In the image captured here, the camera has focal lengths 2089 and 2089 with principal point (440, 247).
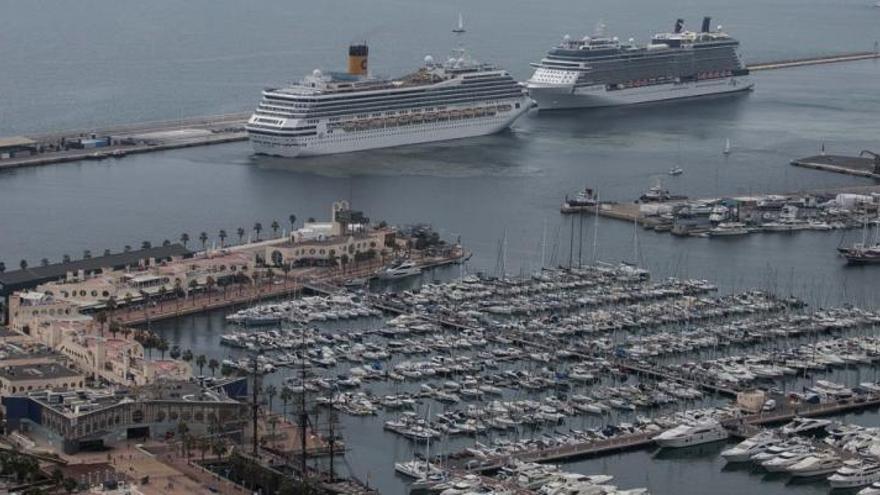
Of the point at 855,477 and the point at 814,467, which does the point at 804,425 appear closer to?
the point at 814,467

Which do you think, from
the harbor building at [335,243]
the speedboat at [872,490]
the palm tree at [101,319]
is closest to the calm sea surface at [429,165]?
the speedboat at [872,490]

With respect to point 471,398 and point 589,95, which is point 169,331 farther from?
point 589,95

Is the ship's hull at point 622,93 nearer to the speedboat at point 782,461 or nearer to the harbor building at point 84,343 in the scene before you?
the harbor building at point 84,343

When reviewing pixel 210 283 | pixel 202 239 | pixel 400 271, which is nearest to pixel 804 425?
pixel 400 271

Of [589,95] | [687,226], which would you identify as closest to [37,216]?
[687,226]

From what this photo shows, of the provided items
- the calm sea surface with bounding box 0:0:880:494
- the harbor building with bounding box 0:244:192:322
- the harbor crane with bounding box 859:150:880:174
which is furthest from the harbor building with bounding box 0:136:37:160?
the harbor crane with bounding box 859:150:880:174

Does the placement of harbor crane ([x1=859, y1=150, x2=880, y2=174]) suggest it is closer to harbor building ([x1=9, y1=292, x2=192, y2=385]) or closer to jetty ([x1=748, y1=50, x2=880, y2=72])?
jetty ([x1=748, y1=50, x2=880, y2=72])
